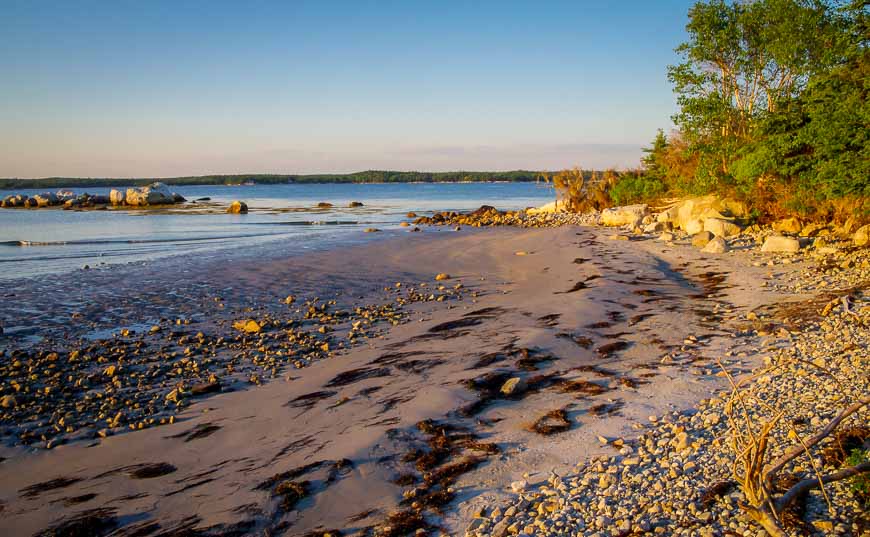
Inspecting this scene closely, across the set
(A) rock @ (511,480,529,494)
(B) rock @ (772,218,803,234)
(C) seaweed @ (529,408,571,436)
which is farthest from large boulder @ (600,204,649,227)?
(A) rock @ (511,480,529,494)

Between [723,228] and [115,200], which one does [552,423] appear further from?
[115,200]

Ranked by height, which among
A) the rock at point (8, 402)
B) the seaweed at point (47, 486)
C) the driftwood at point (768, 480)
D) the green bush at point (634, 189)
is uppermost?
the green bush at point (634, 189)

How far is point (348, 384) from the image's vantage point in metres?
6.48

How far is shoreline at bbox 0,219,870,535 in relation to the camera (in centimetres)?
422

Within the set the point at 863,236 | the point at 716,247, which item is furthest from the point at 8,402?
the point at 863,236

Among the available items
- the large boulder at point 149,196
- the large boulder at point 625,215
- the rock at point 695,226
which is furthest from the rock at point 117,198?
the rock at point 695,226

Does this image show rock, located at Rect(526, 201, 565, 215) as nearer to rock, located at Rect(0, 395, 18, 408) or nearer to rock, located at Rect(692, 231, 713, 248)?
rock, located at Rect(692, 231, 713, 248)

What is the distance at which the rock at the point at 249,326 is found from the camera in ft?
29.8

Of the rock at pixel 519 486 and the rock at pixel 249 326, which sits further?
the rock at pixel 249 326

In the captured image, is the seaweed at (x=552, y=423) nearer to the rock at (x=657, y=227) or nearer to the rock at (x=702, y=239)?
the rock at (x=702, y=239)

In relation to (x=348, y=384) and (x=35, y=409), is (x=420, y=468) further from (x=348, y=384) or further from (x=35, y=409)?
(x=35, y=409)

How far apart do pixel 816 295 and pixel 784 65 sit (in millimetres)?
10959

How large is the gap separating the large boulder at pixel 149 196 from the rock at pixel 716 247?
5236cm

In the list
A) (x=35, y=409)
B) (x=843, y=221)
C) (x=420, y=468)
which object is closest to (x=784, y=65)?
(x=843, y=221)
